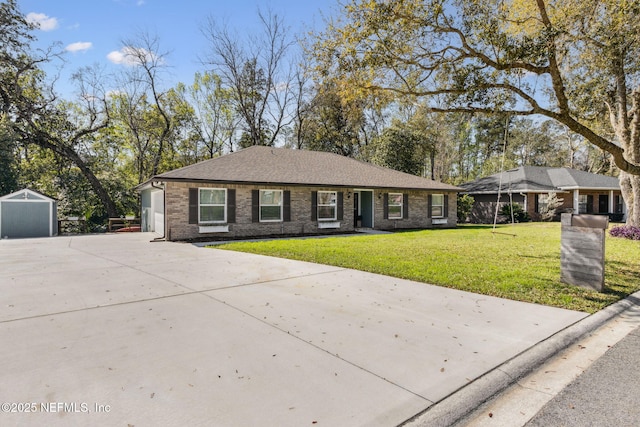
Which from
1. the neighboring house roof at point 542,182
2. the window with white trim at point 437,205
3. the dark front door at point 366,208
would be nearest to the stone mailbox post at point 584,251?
the dark front door at point 366,208

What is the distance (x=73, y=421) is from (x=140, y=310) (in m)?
2.43

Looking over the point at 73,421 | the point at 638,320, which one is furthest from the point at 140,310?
the point at 638,320

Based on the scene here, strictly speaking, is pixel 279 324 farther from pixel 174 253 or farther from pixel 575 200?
pixel 575 200

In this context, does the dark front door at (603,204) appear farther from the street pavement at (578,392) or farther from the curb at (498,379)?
the street pavement at (578,392)

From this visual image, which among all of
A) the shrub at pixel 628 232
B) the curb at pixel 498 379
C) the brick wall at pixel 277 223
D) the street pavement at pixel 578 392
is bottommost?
the street pavement at pixel 578 392

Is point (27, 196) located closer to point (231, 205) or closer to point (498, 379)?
point (231, 205)

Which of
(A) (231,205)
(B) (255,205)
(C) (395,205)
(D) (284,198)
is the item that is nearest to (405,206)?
(C) (395,205)

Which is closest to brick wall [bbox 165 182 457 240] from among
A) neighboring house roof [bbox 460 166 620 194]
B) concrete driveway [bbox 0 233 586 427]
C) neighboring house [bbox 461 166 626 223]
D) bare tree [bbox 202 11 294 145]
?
concrete driveway [bbox 0 233 586 427]

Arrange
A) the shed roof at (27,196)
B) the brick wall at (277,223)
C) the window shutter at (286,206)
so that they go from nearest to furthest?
1. the brick wall at (277,223)
2. the shed roof at (27,196)
3. the window shutter at (286,206)

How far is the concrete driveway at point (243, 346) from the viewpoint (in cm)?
246

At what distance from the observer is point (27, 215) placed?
15250 millimetres

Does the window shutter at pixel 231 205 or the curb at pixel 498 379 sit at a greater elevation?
the window shutter at pixel 231 205

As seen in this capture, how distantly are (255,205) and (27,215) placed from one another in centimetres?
1032

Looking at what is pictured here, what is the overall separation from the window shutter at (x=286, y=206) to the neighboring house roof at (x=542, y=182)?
1411cm
